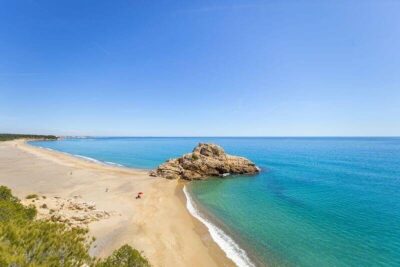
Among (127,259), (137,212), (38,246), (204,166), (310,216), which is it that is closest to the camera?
(38,246)

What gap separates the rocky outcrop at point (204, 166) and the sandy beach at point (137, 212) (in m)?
3.76

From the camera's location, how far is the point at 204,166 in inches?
2228

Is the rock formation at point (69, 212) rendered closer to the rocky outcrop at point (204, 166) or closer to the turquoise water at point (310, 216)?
the turquoise water at point (310, 216)

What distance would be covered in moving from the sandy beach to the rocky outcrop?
376 centimetres

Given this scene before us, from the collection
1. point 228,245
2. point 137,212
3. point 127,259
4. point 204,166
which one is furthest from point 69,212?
point 204,166

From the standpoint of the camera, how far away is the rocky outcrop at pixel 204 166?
2161 inches

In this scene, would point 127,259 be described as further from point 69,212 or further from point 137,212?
point 137,212

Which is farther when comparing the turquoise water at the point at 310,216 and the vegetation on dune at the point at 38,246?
the turquoise water at the point at 310,216

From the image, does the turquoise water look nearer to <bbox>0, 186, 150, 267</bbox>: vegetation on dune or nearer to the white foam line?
the white foam line

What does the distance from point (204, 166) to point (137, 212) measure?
27250 millimetres

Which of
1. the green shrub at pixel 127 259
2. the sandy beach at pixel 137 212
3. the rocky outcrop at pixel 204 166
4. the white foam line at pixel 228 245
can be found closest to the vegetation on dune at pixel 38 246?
the green shrub at pixel 127 259

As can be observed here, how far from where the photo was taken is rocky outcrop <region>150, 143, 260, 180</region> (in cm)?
5489

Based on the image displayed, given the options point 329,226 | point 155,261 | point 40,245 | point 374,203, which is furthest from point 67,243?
point 374,203

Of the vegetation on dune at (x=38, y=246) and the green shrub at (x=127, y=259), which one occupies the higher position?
the vegetation on dune at (x=38, y=246)
